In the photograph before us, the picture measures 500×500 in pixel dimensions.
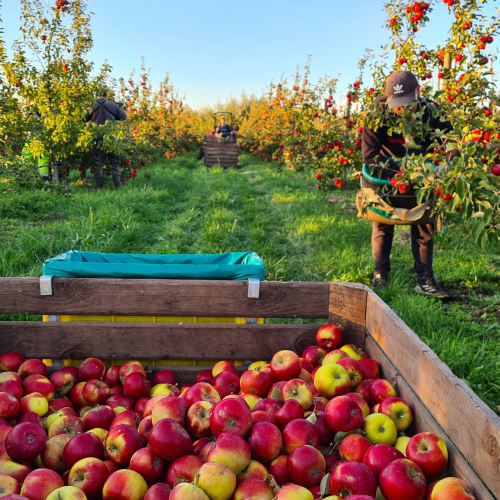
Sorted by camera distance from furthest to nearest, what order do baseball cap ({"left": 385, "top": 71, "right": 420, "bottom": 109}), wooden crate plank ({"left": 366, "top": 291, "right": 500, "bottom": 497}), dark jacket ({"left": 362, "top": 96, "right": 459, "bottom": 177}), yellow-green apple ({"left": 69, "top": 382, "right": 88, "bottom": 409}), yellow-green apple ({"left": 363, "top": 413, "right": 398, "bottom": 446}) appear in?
dark jacket ({"left": 362, "top": 96, "right": 459, "bottom": 177}) < baseball cap ({"left": 385, "top": 71, "right": 420, "bottom": 109}) < yellow-green apple ({"left": 69, "top": 382, "right": 88, "bottom": 409}) < yellow-green apple ({"left": 363, "top": 413, "right": 398, "bottom": 446}) < wooden crate plank ({"left": 366, "top": 291, "right": 500, "bottom": 497})

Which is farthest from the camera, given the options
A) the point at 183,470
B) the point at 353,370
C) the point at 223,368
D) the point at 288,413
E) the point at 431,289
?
the point at 431,289

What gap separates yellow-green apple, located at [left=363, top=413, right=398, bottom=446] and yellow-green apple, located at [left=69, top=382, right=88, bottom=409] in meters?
1.29

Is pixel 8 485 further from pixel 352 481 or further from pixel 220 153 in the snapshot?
pixel 220 153

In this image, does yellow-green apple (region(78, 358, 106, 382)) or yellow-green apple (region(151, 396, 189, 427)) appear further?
yellow-green apple (region(78, 358, 106, 382))

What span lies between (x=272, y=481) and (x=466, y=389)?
658 millimetres

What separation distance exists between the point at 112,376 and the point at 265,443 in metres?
0.96

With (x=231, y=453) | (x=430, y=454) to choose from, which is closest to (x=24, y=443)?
(x=231, y=453)

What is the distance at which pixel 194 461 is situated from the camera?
149 centimetres

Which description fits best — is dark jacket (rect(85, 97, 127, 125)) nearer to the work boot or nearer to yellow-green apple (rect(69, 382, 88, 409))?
the work boot

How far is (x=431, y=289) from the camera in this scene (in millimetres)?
4043

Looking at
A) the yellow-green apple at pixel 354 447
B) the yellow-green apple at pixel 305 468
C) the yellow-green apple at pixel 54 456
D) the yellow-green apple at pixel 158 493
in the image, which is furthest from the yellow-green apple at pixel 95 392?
the yellow-green apple at pixel 354 447

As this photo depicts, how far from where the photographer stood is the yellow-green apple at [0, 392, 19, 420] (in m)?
1.80

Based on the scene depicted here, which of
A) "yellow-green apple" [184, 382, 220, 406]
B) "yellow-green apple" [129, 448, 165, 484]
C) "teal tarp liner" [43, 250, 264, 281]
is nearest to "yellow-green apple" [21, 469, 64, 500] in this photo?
"yellow-green apple" [129, 448, 165, 484]

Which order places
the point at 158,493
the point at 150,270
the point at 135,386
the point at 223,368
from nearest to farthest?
the point at 158,493, the point at 135,386, the point at 223,368, the point at 150,270
